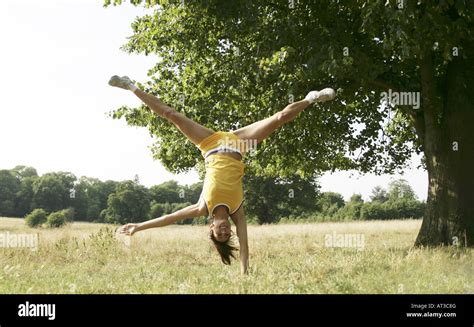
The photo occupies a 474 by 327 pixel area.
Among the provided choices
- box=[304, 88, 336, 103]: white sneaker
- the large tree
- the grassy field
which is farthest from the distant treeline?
box=[304, 88, 336, 103]: white sneaker

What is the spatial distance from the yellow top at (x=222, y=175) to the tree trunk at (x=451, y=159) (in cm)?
834

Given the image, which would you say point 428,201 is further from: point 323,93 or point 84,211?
point 84,211

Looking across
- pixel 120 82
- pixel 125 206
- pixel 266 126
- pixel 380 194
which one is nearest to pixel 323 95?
pixel 266 126

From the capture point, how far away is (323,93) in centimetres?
902

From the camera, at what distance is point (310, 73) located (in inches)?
517

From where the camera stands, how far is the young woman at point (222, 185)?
7.79 metres

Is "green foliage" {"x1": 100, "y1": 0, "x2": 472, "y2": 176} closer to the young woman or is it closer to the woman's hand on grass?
the young woman

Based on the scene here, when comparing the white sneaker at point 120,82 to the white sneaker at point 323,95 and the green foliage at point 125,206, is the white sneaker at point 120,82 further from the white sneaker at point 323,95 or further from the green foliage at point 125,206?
the green foliage at point 125,206

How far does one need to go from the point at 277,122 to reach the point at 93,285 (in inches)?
157

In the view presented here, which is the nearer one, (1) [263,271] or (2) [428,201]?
(1) [263,271]

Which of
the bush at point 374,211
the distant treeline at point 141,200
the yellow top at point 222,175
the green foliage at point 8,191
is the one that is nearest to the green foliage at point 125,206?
the distant treeline at point 141,200

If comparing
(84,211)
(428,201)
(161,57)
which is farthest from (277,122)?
(84,211)
